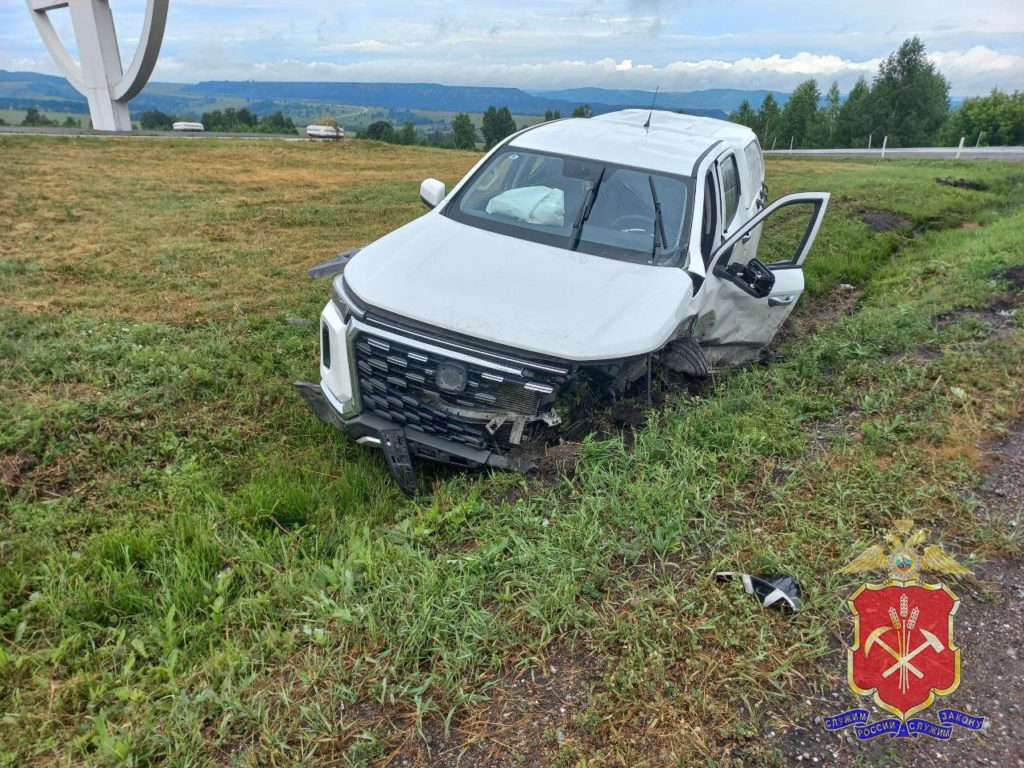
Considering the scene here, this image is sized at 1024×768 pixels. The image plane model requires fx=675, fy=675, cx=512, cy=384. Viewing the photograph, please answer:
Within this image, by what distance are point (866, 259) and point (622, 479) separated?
6752 mm

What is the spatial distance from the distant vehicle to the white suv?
23984 millimetres

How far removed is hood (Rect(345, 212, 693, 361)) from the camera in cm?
340

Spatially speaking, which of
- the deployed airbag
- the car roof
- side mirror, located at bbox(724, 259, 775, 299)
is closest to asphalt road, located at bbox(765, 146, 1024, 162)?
the car roof

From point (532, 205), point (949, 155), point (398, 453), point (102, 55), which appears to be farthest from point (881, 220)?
point (102, 55)

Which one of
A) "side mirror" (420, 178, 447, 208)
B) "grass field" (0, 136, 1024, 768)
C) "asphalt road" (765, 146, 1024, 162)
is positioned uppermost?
"side mirror" (420, 178, 447, 208)

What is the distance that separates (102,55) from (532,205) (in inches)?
1283

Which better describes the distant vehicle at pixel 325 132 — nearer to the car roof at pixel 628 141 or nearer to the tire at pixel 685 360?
the car roof at pixel 628 141

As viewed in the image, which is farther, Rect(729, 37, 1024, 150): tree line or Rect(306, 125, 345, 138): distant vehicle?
Rect(729, 37, 1024, 150): tree line

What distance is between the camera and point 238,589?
9.68 ft

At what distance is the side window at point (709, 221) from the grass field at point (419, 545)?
3.01ft

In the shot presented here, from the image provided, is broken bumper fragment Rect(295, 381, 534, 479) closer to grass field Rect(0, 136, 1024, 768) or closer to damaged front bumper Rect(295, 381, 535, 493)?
damaged front bumper Rect(295, 381, 535, 493)

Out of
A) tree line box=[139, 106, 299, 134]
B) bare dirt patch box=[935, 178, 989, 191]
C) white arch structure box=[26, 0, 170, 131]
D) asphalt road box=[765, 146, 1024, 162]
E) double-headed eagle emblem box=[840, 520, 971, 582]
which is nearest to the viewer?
double-headed eagle emblem box=[840, 520, 971, 582]

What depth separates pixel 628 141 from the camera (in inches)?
202

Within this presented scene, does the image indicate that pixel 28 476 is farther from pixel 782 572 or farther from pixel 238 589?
pixel 782 572
